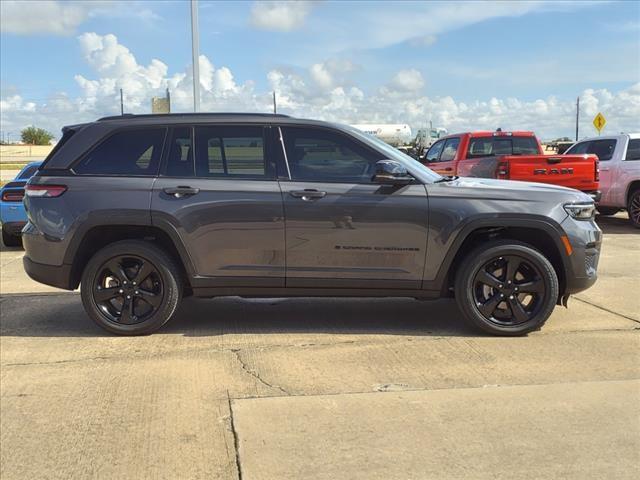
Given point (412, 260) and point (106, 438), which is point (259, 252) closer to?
point (412, 260)

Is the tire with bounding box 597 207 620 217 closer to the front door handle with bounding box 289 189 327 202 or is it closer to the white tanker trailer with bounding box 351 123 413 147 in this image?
the front door handle with bounding box 289 189 327 202

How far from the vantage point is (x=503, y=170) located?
33.6ft

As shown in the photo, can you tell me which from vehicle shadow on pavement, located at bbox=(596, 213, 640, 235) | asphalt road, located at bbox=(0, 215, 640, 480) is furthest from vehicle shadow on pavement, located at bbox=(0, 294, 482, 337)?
vehicle shadow on pavement, located at bbox=(596, 213, 640, 235)

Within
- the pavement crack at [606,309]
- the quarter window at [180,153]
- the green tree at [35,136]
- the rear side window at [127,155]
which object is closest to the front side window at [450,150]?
the pavement crack at [606,309]

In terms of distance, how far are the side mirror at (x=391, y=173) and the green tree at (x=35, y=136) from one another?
106962 mm

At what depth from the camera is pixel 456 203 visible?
4.79 metres

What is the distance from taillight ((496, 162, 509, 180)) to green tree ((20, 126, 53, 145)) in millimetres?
103179

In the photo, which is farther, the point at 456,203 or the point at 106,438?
the point at 456,203

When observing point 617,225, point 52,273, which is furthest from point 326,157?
point 617,225

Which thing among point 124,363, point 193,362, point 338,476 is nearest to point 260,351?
point 193,362

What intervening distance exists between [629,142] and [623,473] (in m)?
10.7

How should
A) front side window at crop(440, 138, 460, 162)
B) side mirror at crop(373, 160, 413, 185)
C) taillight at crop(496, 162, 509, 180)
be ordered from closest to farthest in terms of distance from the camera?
side mirror at crop(373, 160, 413, 185) → taillight at crop(496, 162, 509, 180) → front side window at crop(440, 138, 460, 162)

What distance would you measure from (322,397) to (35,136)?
364ft

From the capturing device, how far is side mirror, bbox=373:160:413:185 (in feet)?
15.4
